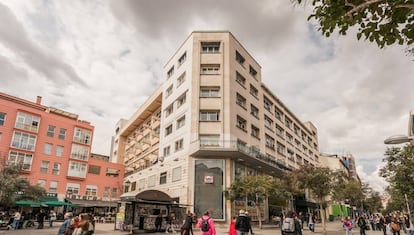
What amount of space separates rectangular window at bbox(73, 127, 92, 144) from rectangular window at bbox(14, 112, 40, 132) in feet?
19.2

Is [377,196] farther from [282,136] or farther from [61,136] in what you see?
[61,136]

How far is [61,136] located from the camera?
43.5m

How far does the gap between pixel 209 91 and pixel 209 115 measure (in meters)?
2.84

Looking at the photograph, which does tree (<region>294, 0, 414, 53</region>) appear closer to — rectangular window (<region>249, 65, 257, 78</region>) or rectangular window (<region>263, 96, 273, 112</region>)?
rectangular window (<region>249, 65, 257, 78</region>)

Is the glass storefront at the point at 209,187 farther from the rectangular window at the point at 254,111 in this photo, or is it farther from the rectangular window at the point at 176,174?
the rectangular window at the point at 254,111

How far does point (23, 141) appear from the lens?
39.2m

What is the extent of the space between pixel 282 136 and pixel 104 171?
30.4 metres

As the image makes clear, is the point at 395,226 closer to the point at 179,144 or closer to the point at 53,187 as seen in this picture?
the point at 179,144

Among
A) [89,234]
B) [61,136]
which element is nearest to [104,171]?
[61,136]

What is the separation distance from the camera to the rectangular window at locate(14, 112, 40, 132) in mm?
39219

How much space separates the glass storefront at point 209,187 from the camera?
26.8 m

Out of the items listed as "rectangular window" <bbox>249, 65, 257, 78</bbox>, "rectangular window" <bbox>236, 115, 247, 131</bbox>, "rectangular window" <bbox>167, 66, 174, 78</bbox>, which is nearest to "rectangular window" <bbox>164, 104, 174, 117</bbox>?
"rectangular window" <bbox>167, 66, 174, 78</bbox>

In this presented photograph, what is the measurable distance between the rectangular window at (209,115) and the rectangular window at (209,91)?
1.85 metres

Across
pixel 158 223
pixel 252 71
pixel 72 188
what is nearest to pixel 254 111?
pixel 252 71
